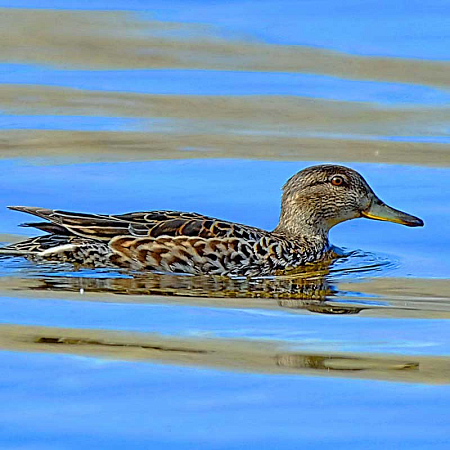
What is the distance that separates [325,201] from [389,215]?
499 mm

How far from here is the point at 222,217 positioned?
11.3 meters

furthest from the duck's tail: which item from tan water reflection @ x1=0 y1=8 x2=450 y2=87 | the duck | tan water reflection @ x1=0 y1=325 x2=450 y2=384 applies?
tan water reflection @ x1=0 y1=8 x2=450 y2=87

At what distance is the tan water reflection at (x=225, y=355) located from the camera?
289 inches

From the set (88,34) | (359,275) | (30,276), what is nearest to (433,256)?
(359,275)

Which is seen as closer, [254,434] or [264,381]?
[254,434]

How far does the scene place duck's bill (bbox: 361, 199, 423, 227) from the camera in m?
10.4

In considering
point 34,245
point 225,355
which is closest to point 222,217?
point 34,245

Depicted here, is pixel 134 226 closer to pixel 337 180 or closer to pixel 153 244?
pixel 153 244

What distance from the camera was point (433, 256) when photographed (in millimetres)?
10414

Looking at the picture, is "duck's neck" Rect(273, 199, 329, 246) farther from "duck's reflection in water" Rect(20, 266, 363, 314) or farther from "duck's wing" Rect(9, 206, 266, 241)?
"duck's reflection in water" Rect(20, 266, 363, 314)

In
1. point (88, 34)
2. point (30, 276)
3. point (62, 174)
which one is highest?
point (88, 34)

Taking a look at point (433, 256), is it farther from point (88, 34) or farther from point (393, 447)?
point (88, 34)

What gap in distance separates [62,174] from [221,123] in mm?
2460

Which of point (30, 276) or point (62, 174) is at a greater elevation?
point (62, 174)
